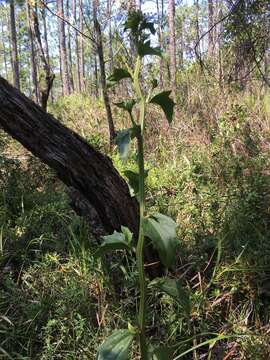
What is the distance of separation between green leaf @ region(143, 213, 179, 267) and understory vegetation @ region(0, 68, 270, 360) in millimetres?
219

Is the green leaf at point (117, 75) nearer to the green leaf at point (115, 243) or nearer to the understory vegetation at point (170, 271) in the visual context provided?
the green leaf at point (115, 243)

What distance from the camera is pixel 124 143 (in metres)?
1.28

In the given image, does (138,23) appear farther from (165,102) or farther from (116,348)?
(116,348)

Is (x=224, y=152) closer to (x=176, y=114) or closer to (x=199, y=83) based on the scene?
(x=176, y=114)

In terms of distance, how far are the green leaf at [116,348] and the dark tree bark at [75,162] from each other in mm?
915

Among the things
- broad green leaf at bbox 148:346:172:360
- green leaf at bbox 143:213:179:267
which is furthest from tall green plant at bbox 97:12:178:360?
broad green leaf at bbox 148:346:172:360

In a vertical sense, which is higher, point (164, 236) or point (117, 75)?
point (117, 75)

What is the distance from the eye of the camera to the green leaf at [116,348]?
136cm

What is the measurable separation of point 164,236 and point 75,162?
107cm

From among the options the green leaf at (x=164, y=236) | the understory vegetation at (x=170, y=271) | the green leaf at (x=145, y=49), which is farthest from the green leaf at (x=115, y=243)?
the green leaf at (x=145, y=49)

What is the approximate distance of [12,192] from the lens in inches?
138

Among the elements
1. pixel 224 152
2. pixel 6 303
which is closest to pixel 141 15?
pixel 6 303

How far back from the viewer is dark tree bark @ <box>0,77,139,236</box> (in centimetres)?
220

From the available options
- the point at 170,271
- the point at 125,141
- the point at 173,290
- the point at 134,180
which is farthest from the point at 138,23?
the point at 170,271
